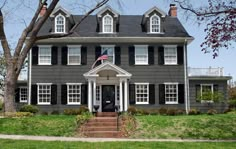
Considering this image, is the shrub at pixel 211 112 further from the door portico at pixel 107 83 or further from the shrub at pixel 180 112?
the door portico at pixel 107 83

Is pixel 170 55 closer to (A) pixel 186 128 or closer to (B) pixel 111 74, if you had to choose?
(B) pixel 111 74

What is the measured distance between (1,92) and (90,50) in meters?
18.4

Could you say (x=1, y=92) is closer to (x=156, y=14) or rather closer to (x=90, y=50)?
(x=90, y=50)

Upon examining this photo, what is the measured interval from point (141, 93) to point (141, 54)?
3021 mm

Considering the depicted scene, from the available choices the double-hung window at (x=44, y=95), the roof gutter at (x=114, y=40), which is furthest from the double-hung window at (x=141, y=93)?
the double-hung window at (x=44, y=95)

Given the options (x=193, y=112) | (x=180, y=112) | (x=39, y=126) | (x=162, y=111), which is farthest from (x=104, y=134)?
(x=193, y=112)

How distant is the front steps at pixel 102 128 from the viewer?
15985 millimetres

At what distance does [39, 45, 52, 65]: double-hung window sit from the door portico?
3851 mm

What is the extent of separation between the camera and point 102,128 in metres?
17.0

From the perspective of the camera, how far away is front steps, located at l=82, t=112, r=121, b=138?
16.0m

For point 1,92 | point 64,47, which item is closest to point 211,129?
point 64,47

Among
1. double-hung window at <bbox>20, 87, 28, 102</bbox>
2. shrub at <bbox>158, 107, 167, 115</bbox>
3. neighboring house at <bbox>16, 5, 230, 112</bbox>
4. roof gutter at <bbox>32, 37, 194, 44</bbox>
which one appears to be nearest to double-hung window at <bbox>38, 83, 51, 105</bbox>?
neighboring house at <bbox>16, 5, 230, 112</bbox>

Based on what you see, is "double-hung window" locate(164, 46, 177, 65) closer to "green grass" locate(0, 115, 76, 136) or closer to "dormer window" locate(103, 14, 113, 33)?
"dormer window" locate(103, 14, 113, 33)

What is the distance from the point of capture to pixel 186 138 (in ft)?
50.3
